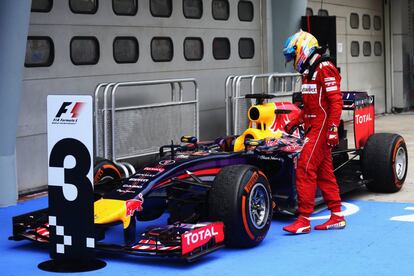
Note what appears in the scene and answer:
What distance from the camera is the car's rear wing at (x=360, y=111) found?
9.78 metres

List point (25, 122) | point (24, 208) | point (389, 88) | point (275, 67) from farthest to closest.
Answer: point (389, 88) < point (275, 67) < point (25, 122) < point (24, 208)

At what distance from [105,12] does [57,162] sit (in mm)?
5586

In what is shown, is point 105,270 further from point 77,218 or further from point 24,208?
point 24,208

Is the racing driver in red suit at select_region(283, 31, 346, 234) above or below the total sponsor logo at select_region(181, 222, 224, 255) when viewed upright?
above

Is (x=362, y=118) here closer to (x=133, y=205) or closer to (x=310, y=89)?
(x=310, y=89)

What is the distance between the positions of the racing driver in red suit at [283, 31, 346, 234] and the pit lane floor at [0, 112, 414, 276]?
0.89 ft

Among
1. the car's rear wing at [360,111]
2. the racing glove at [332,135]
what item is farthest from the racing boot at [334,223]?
the car's rear wing at [360,111]

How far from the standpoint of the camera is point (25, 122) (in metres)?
10.4

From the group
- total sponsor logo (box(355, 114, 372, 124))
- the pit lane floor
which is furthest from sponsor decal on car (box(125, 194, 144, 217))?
total sponsor logo (box(355, 114, 372, 124))

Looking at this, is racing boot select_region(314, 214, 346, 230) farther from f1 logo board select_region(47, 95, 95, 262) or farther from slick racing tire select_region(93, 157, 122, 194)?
f1 logo board select_region(47, 95, 95, 262)

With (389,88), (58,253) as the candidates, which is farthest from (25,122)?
(389,88)

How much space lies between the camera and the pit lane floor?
6.57 meters

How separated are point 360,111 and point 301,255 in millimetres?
3360

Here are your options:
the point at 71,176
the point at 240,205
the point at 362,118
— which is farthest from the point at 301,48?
the point at 71,176
